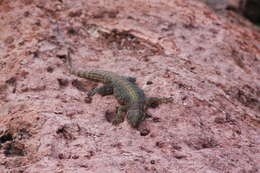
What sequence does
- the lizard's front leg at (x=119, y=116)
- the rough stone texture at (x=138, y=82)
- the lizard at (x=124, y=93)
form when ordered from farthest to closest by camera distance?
the lizard at (x=124, y=93) < the lizard's front leg at (x=119, y=116) < the rough stone texture at (x=138, y=82)

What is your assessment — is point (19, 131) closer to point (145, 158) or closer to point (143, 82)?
point (145, 158)

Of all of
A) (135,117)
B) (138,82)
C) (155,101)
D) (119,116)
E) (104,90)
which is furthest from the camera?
(138,82)

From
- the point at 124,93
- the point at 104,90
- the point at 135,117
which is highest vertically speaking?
the point at 135,117

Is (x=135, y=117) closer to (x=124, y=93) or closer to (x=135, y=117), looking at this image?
(x=135, y=117)

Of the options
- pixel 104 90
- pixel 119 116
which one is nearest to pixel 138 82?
pixel 104 90

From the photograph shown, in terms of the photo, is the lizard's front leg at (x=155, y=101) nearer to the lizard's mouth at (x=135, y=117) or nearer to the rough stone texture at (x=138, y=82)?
the rough stone texture at (x=138, y=82)

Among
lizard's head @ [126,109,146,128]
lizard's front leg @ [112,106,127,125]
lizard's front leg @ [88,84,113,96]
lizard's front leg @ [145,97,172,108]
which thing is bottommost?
lizard's front leg @ [88,84,113,96]

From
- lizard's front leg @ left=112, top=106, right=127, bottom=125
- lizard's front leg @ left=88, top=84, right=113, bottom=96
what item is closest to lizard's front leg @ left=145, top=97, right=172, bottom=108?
lizard's front leg @ left=112, top=106, right=127, bottom=125

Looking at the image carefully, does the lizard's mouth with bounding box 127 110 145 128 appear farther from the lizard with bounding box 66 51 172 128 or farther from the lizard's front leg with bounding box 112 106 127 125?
the lizard's front leg with bounding box 112 106 127 125

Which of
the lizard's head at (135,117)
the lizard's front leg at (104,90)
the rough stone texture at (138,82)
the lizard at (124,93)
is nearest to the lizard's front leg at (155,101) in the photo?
the lizard at (124,93)
